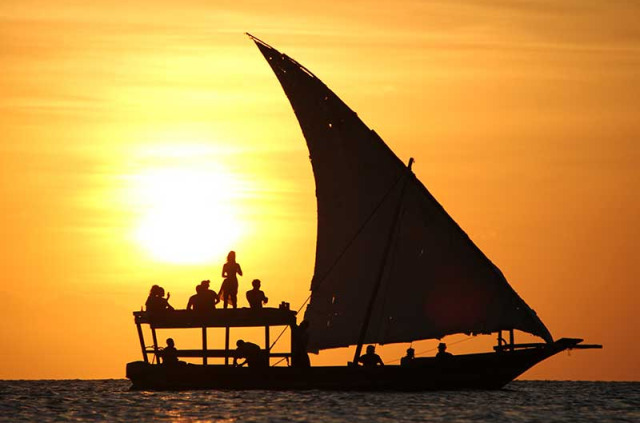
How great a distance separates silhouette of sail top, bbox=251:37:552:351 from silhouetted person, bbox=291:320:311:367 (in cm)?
34

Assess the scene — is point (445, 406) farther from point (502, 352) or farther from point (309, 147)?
Result: point (309, 147)

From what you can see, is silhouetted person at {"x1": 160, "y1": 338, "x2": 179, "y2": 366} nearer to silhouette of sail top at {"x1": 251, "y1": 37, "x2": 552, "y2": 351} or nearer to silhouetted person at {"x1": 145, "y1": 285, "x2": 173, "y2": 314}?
silhouetted person at {"x1": 145, "y1": 285, "x2": 173, "y2": 314}

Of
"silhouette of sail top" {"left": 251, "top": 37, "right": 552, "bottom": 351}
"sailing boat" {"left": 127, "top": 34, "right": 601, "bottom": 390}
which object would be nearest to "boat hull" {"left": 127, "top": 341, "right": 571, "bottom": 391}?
"sailing boat" {"left": 127, "top": 34, "right": 601, "bottom": 390}

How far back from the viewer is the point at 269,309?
53.6m

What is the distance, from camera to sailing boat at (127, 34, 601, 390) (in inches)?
2076

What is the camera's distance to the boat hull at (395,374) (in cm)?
5394

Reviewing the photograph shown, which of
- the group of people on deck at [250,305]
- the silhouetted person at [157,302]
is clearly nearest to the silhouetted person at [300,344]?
the group of people on deck at [250,305]

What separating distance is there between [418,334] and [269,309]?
5722mm

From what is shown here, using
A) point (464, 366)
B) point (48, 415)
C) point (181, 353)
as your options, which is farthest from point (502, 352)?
point (48, 415)

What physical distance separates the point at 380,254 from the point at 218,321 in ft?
22.1

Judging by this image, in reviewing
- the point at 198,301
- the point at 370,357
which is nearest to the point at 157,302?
the point at 198,301

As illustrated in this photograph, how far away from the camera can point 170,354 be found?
5675 centimetres

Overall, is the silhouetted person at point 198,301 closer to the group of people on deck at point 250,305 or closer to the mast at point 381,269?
the group of people on deck at point 250,305

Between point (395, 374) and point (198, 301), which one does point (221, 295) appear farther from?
point (395, 374)
